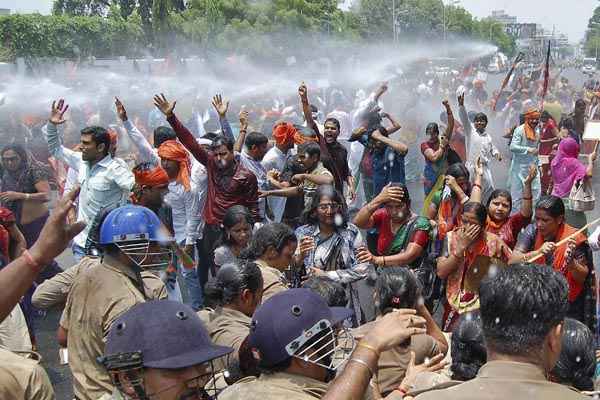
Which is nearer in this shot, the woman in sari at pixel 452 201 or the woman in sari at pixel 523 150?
the woman in sari at pixel 452 201

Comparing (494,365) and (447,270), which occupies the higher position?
(494,365)

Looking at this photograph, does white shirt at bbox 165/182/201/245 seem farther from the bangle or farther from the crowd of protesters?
the bangle

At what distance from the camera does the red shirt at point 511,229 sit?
18.9 feet

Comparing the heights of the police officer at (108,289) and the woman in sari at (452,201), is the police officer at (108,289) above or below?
above

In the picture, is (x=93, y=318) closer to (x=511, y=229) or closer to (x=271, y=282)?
(x=271, y=282)

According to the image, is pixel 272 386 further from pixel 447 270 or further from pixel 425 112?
pixel 425 112

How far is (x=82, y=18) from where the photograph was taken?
4544cm

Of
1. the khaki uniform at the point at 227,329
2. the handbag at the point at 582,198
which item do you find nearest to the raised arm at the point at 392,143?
the handbag at the point at 582,198

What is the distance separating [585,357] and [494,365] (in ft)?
3.22

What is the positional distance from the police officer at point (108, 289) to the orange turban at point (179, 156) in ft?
10.2

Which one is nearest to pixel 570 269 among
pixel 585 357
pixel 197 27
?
pixel 585 357

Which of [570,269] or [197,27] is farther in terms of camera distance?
[197,27]

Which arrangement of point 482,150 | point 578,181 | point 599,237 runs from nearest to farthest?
point 599,237, point 578,181, point 482,150

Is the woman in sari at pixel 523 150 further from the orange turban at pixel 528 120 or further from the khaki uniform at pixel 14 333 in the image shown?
the khaki uniform at pixel 14 333
